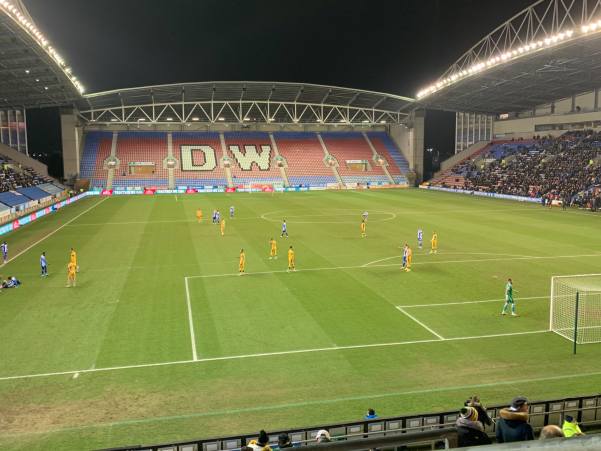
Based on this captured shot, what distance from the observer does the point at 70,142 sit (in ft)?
241

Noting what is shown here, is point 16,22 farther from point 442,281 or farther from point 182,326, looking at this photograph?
point 442,281

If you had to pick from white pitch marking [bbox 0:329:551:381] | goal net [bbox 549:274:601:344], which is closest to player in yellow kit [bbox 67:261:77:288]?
white pitch marking [bbox 0:329:551:381]

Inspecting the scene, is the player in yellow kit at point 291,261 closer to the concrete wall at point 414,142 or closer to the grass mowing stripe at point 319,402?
the grass mowing stripe at point 319,402

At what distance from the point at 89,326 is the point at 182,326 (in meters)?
3.06

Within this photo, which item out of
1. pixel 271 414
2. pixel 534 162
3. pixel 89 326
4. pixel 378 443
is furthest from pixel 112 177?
pixel 378 443

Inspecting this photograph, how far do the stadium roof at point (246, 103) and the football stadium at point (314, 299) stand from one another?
1.83 m

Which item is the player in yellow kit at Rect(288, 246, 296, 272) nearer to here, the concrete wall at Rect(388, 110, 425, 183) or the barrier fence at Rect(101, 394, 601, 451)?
the barrier fence at Rect(101, 394, 601, 451)


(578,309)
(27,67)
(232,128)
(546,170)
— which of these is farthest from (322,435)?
(232,128)

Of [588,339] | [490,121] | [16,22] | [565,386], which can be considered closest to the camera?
[565,386]

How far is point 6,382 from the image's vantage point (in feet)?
42.7

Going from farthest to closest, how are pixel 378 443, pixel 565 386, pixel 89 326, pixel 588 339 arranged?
pixel 89 326 → pixel 588 339 → pixel 565 386 → pixel 378 443

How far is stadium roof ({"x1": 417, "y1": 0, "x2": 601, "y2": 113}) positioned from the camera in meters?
42.6

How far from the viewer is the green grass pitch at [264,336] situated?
38.2ft

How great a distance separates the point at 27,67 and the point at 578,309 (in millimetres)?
48299
